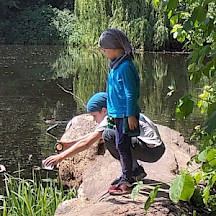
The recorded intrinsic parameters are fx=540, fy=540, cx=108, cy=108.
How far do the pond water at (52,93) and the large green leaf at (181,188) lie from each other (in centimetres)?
283

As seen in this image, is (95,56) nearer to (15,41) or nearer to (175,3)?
(15,41)

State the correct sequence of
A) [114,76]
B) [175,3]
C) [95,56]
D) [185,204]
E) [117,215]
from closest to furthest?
[175,3] → [117,215] → [185,204] → [114,76] → [95,56]

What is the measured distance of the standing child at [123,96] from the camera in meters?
3.02

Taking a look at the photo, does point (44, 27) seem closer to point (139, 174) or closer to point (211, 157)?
A: point (139, 174)

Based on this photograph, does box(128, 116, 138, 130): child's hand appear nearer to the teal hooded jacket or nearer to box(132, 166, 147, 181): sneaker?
the teal hooded jacket

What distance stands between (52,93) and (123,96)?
938 cm

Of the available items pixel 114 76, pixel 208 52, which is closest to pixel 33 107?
pixel 114 76

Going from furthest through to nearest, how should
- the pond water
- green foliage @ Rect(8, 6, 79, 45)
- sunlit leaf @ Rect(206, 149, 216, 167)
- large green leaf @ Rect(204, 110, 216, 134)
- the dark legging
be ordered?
1. green foliage @ Rect(8, 6, 79, 45)
2. the pond water
3. the dark legging
4. sunlit leaf @ Rect(206, 149, 216, 167)
5. large green leaf @ Rect(204, 110, 216, 134)

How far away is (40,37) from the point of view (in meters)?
30.6

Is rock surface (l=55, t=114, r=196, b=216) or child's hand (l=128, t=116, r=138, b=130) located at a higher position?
child's hand (l=128, t=116, r=138, b=130)

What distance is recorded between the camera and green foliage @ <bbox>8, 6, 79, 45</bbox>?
30.1 metres

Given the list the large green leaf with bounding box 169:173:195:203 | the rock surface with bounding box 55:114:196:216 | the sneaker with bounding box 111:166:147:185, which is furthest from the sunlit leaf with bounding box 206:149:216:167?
the sneaker with bounding box 111:166:147:185

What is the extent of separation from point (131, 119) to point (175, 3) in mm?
1646

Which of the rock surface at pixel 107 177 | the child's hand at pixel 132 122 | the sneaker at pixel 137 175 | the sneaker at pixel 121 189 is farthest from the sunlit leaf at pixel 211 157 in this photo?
the sneaker at pixel 137 175
